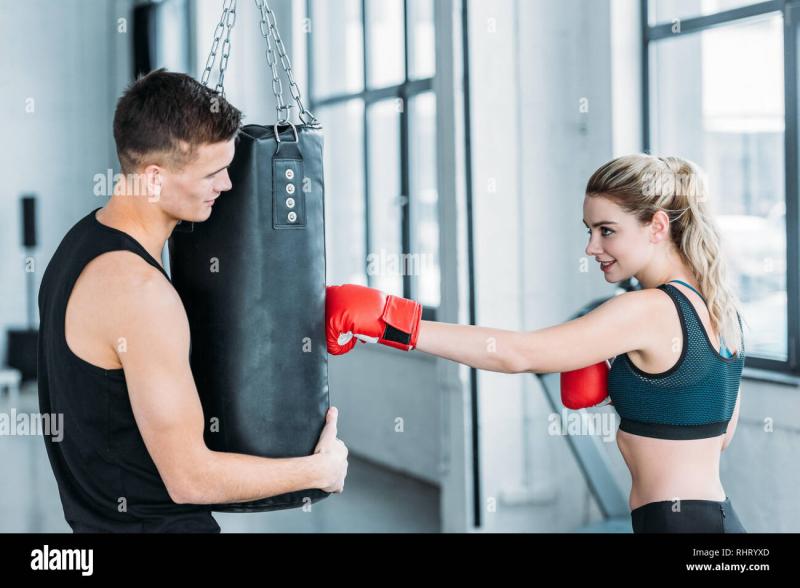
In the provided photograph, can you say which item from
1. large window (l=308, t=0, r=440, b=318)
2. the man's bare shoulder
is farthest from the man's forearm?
large window (l=308, t=0, r=440, b=318)

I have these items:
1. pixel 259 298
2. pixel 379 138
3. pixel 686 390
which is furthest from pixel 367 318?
pixel 379 138

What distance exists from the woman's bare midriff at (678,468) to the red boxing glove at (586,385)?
0.61 ft

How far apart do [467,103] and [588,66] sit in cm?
69

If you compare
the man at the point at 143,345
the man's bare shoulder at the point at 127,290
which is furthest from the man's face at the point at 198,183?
the man's bare shoulder at the point at 127,290

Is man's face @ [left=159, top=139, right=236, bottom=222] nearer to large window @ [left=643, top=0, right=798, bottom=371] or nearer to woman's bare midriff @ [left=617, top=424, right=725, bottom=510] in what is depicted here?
woman's bare midriff @ [left=617, top=424, right=725, bottom=510]

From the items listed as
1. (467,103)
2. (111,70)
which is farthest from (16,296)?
(467,103)

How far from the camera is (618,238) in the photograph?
194 cm

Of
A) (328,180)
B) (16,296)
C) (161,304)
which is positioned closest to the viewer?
(161,304)

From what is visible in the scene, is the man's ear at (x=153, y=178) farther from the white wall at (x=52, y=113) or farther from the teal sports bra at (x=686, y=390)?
the white wall at (x=52, y=113)

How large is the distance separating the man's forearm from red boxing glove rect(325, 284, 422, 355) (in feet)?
0.95

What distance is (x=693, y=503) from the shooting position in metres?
1.88

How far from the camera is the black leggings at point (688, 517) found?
1.87 metres

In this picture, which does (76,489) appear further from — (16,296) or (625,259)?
(16,296)

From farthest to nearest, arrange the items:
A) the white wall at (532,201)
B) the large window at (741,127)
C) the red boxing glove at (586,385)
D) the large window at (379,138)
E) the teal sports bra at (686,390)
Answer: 1. the large window at (379,138)
2. the white wall at (532,201)
3. the large window at (741,127)
4. the red boxing glove at (586,385)
5. the teal sports bra at (686,390)
